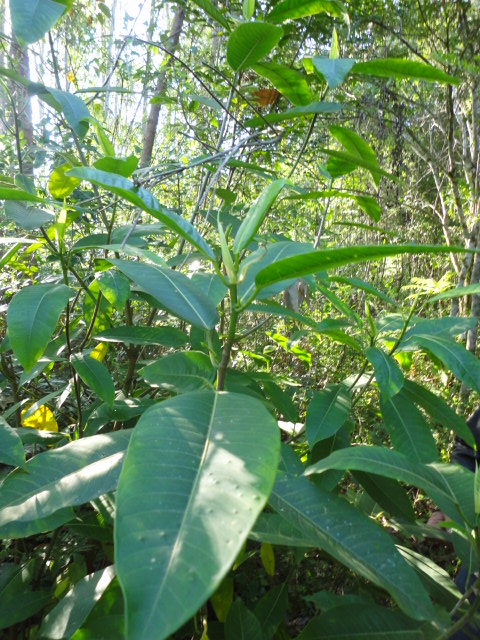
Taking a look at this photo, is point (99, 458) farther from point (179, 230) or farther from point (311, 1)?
point (311, 1)

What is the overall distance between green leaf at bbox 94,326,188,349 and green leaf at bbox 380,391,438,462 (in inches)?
19.8

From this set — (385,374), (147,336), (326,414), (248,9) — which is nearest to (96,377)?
(147,336)

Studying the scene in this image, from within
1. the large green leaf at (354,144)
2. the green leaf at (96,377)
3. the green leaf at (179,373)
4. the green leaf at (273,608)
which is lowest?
the green leaf at (273,608)

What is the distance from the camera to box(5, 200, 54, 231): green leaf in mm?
1076

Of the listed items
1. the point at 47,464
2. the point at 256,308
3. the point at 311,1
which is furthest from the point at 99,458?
the point at 311,1

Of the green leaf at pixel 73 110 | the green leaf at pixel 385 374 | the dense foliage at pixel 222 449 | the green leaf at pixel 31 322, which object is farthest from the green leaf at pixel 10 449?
the green leaf at pixel 73 110

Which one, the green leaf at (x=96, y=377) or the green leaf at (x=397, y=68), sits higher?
the green leaf at (x=397, y=68)

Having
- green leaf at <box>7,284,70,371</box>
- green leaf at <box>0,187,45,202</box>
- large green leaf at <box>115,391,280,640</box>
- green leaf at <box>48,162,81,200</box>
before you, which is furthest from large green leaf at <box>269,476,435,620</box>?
green leaf at <box>48,162,81,200</box>

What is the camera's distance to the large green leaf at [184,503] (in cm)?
36

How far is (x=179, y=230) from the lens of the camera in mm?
718

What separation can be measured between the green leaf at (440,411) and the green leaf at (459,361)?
0.35 ft

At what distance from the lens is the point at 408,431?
976 mm

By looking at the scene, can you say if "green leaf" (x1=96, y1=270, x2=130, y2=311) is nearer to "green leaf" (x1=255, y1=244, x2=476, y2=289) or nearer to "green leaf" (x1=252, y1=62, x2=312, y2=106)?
"green leaf" (x1=255, y1=244, x2=476, y2=289)

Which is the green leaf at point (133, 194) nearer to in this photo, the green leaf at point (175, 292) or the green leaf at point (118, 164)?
the green leaf at point (175, 292)
